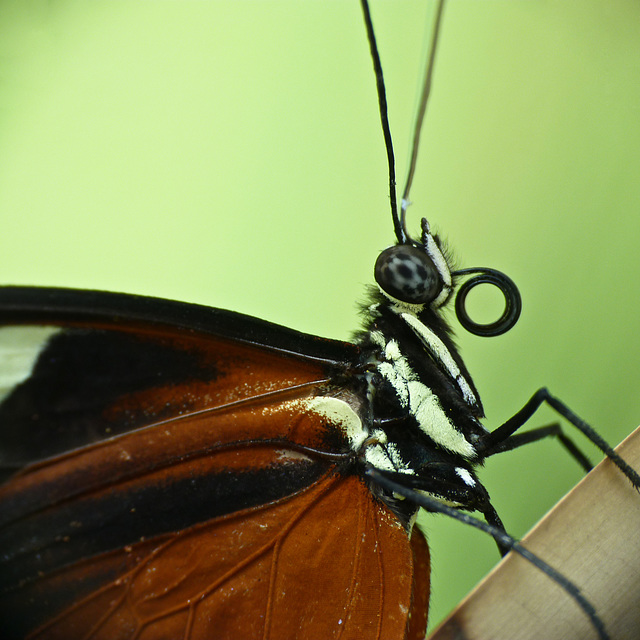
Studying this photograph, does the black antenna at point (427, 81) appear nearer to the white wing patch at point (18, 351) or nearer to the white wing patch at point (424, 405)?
the white wing patch at point (424, 405)

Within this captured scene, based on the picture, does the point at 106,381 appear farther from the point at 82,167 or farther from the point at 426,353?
the point at 82,167

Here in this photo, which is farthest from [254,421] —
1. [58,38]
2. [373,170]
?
[58,38]

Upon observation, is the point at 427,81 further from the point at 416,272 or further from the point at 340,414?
the point at 340,414

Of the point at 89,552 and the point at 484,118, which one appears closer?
the point at 89,552

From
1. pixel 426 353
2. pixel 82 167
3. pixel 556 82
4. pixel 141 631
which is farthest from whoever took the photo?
pixel 82 167

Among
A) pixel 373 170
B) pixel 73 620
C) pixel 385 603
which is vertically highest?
pixel 373 170

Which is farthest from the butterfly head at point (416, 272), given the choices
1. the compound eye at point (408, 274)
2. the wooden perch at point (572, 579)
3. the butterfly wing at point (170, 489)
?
the wooden perch at point (572, 579)

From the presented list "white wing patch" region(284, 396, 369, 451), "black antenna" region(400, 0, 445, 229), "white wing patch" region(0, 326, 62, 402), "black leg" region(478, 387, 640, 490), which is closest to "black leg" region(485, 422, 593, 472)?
"black leg" region(478, 387, 640, 490)
